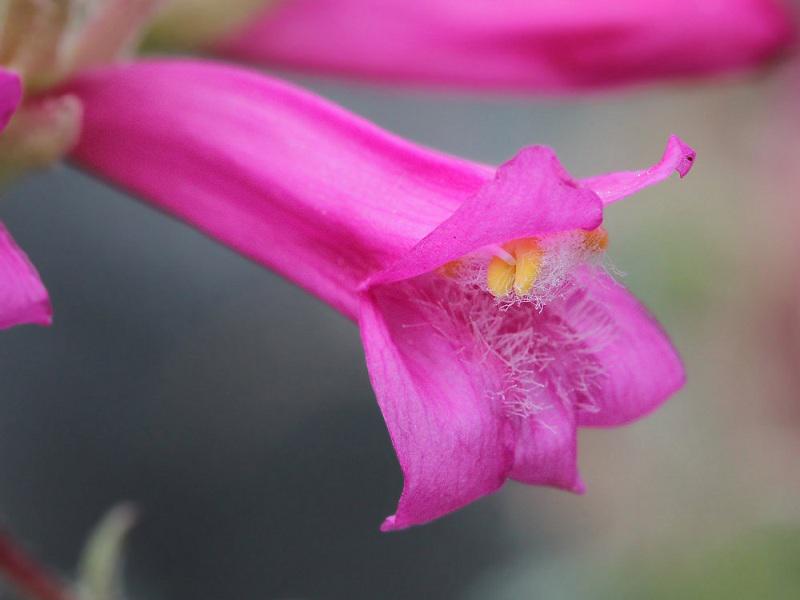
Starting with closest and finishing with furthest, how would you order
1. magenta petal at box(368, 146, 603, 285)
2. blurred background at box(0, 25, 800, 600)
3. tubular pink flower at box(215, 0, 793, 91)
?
magenta petal at box(368, 146, 603, 285) → tubular pink flower at box(215, 0, 793, 91) → blurred background at box(0, 25, 800, 600)

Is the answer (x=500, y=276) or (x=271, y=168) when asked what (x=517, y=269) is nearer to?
(x=500, y=276)

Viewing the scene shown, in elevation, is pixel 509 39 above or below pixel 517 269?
above

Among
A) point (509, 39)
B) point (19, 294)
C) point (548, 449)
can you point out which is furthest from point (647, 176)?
point (509, 39)

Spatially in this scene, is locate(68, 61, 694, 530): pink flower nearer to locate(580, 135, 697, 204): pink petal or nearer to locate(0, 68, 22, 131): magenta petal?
locate(580, 135, 697, 204): pink petal

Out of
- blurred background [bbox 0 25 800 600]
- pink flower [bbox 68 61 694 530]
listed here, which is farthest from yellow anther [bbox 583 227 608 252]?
blurred background [bbox 0 25 800 600]

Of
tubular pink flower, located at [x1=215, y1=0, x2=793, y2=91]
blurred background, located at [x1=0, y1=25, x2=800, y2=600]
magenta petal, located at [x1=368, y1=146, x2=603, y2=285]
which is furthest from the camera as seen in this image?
blurred background, located at [x1=0, y1=25, x2=800, y2=600]

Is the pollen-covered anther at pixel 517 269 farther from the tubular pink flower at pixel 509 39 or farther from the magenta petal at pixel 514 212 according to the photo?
the tubular pink flower at pixel 509 39
